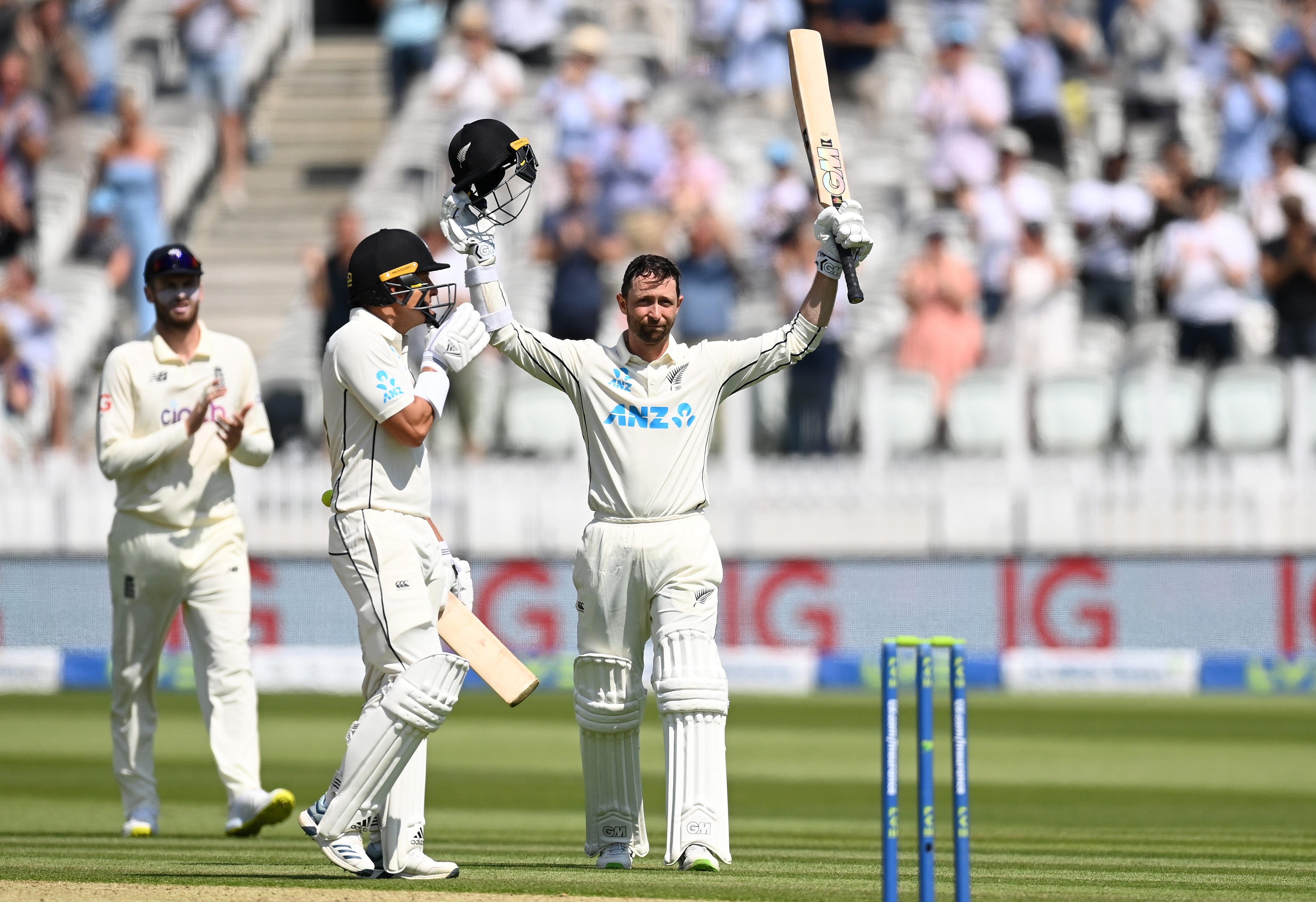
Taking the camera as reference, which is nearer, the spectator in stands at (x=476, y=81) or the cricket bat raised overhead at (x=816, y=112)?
the cricket bat raised overhead at (x=816, y=112)

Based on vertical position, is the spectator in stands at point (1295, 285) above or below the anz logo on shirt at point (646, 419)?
above

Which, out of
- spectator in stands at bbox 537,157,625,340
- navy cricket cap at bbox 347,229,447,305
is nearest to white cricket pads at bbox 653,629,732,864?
navy cricket cap at bbox 347,229,447,305

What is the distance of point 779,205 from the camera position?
15.7 meters

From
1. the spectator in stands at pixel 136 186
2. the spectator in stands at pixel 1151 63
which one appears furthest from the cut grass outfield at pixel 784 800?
the spectator in stands at pixel 1151 63

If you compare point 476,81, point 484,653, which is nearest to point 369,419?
point 484,653

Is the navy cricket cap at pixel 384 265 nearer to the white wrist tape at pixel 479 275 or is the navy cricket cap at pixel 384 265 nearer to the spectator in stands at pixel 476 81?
the white wrist tape at pixel 479 275

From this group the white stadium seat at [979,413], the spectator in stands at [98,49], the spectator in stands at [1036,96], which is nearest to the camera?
the white stadium seat at [979,413]

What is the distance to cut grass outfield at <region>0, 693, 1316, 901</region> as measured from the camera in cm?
613

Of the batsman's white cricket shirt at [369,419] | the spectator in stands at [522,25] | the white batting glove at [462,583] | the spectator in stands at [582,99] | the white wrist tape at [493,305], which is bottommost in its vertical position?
the white batting glove at [462,583]

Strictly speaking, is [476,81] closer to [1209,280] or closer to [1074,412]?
[1074,412]

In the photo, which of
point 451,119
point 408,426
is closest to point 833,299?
point 408,426

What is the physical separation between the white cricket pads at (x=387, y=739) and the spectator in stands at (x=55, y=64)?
14.5 meters

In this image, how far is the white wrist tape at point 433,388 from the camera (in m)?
6.07

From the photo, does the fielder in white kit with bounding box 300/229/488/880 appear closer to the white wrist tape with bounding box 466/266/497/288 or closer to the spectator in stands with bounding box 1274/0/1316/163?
the white wrist tape with bounding box 466/266/497/288
